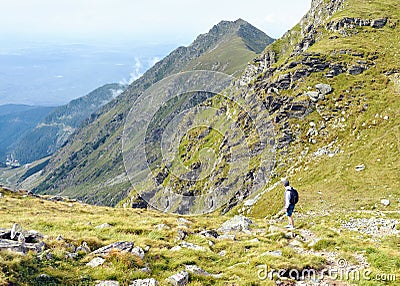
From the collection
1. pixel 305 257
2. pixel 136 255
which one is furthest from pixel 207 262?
pixel 305 257

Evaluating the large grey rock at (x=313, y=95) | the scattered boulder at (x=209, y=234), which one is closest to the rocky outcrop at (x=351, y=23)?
the large grey rock at (x=313, y=95)

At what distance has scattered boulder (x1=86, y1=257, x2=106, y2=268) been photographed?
1398 cm

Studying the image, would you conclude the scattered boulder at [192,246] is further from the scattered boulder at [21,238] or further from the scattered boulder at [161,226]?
the scattered boulder at [21,238]

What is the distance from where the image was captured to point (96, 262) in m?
14.2

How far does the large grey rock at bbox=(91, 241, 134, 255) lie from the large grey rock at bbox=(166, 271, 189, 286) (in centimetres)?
354

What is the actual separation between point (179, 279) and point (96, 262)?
3954 mm

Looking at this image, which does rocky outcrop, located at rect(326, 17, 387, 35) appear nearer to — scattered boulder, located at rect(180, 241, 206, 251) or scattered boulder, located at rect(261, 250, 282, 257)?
scattered boulder, located at rect(261, 250, 282, 257)

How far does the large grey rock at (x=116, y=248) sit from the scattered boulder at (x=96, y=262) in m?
0.89

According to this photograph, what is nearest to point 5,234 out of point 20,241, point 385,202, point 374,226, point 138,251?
point 20,241

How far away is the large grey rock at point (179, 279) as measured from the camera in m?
13.0

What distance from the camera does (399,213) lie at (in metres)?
35.1

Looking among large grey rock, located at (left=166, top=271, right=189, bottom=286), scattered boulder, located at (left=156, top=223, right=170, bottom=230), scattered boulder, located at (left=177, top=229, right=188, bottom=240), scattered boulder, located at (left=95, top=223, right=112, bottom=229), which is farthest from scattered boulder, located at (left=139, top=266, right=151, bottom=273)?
scattered boulder, located at (left=95, top=223, right=112, bottom=229)

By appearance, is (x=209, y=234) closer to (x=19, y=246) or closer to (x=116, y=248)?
(x=116, y=248)

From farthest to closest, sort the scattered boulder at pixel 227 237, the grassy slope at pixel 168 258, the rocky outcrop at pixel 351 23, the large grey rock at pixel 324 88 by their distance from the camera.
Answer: the rocky outcrop at pixel 351 23 → the large grey rock at pixel 324 88 → the scattered boulder at pixel 227 237 → the grassy slope at pixel 168 258
